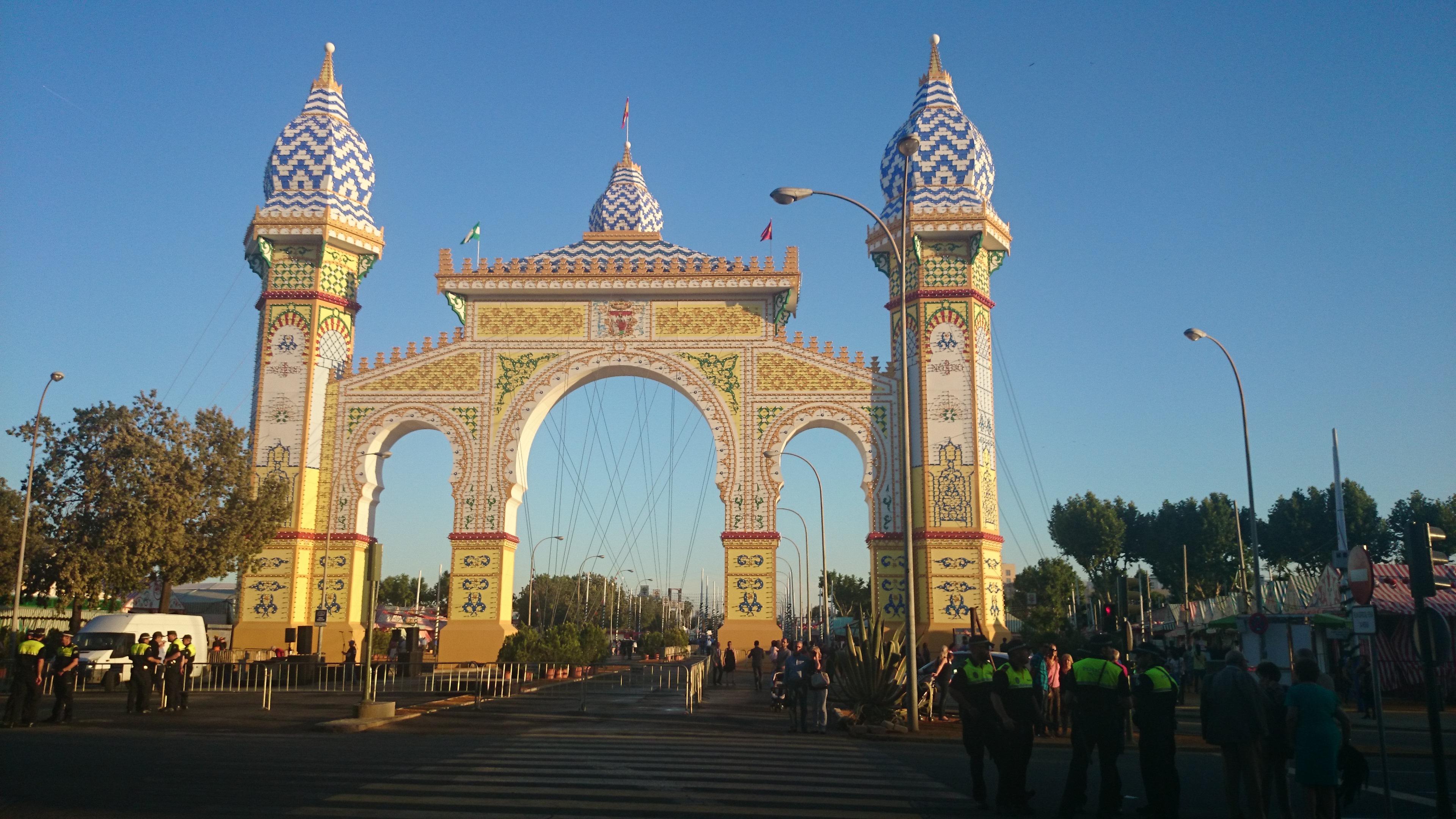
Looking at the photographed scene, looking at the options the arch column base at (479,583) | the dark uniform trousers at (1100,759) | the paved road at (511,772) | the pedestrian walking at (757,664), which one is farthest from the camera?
the arch column base at (479,583)

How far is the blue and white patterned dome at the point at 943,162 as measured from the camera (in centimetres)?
3934

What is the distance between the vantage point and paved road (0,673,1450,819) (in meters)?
10.3

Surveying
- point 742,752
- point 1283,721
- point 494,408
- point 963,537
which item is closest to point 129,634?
point 494,408

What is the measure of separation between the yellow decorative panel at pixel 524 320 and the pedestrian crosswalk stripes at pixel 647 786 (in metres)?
25.1

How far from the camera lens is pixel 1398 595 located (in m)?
29.7

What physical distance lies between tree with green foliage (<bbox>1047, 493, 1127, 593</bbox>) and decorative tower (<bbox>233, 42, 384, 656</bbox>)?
47.6 meters

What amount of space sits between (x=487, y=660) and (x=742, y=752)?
23491 millimetres

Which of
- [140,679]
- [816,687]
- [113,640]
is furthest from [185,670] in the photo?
[816,687]

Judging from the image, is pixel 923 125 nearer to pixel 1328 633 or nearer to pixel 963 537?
pixel 963 537

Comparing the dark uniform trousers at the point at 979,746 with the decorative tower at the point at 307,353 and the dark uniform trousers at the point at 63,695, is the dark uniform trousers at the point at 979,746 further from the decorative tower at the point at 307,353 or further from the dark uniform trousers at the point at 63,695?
the decorative tower at the point at 307,353

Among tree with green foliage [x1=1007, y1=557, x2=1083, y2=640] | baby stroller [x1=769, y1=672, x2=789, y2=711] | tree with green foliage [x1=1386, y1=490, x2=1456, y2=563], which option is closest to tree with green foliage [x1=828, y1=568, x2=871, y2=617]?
tree with green foliage [x1=1007, y1=557, x2=1083, y2=640]

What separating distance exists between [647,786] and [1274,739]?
630cm

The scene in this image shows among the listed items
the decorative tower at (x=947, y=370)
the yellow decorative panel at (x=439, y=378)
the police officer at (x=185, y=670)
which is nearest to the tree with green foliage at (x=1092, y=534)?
the decorative tower at (x=947, y=370)

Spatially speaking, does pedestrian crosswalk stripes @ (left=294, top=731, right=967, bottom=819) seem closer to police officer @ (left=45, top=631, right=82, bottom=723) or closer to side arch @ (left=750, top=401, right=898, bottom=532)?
police officer @ (left=45, top=631, right=82, bottom=723)
